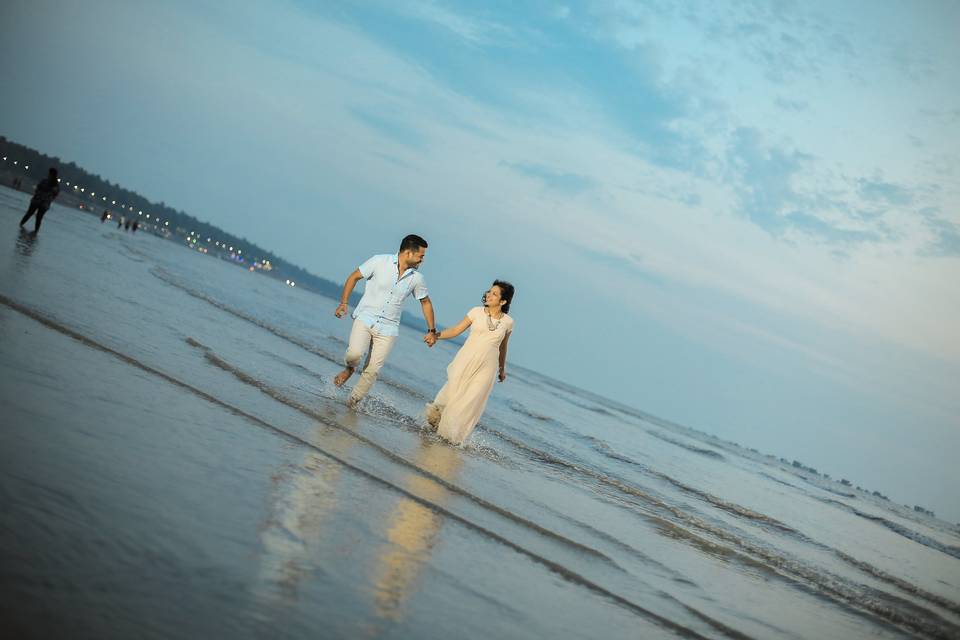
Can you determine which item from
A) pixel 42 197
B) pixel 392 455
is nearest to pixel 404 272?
pixel 392 455

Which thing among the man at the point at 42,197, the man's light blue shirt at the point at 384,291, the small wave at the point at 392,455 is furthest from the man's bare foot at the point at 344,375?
the man at the point at 42,197

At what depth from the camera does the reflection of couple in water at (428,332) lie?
9703mm

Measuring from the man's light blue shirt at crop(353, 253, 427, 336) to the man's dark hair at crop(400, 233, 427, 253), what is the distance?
22 cm

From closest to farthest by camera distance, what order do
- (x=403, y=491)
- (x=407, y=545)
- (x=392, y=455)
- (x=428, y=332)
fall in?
1. (x=407, y=545)
2. (x=403, y=491)
3. (x=392, y=455)
4. (x=428, y=332)

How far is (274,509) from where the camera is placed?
4.39 m

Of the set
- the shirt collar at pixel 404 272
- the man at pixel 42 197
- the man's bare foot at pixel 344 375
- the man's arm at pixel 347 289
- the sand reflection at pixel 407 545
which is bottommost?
the sand reflection at pixel 407 545

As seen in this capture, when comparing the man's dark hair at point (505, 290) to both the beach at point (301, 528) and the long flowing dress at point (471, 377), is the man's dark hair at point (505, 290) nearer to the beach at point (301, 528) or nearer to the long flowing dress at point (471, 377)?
the long flowing dress at point (471, 377)

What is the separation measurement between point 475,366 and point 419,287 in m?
1.42

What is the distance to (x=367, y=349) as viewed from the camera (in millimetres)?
10375

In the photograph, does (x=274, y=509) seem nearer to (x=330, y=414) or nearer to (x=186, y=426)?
(x=186, y=426)

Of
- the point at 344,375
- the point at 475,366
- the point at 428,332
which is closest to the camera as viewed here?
the point at 428,332

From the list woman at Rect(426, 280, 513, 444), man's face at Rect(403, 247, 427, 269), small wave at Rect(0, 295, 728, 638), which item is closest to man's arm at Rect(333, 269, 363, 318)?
man's face at Rect(403, 247, 427, 269)

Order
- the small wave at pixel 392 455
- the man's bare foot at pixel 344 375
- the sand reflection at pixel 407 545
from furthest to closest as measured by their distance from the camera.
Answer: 1. the man's bare foot at pixel 344 375
2. the small wave at pixel 392 455
3. the sand reflection at pixel 407 545

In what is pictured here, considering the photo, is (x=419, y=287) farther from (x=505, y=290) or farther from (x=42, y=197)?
(x=42, y=197)
